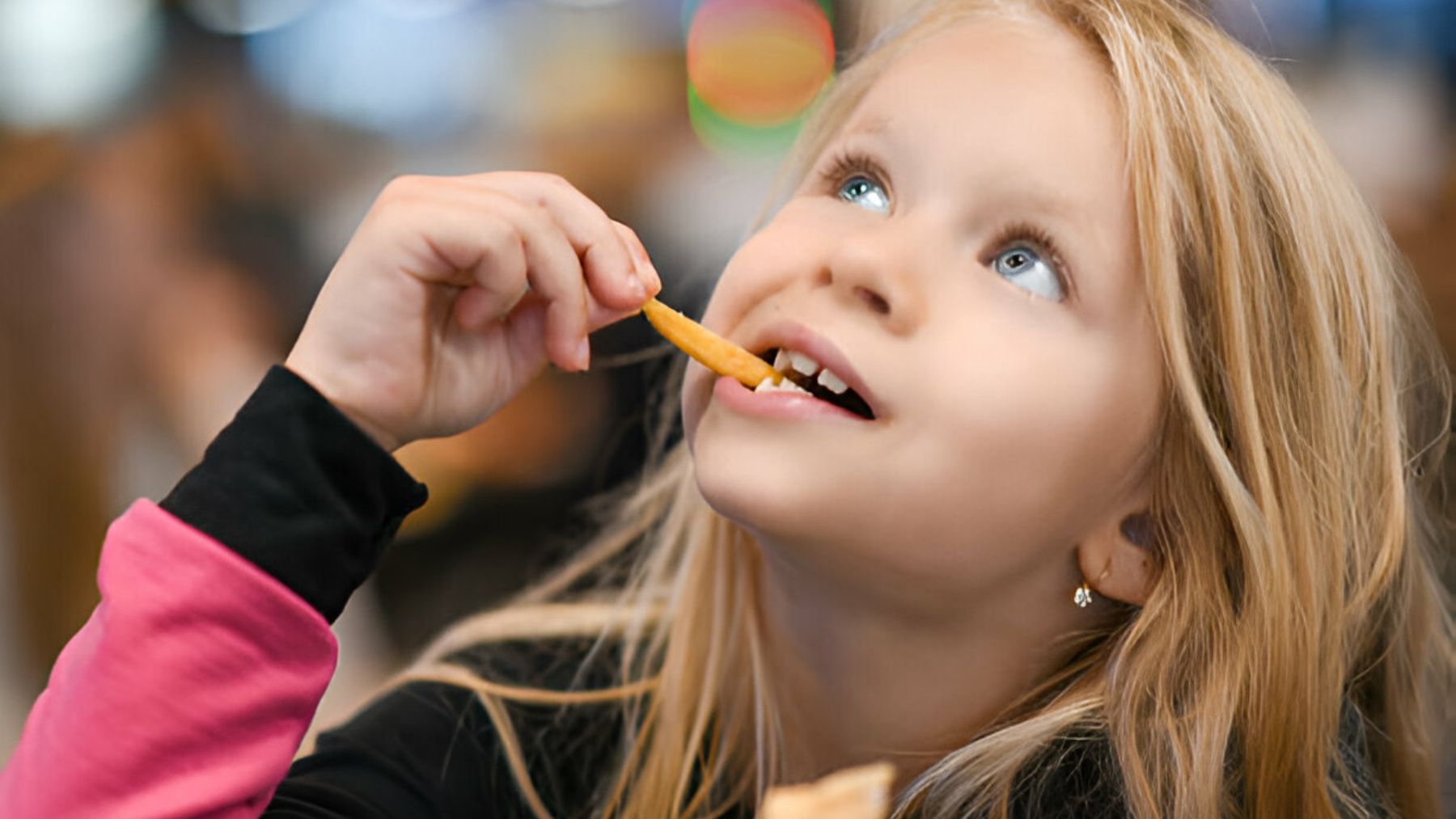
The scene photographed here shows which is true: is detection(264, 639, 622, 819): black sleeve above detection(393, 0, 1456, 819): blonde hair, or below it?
below

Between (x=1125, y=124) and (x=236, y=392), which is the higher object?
(x=1125, y=124)

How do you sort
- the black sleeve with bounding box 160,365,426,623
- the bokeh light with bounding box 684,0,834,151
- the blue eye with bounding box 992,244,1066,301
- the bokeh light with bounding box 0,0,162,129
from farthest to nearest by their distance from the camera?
the bokeh light with bounding box 684,0,834,151
the bokeh light with bounding box 0,0,162,129
the blue eye with bounding box 992,244,1066,301
the black sleeve with bounding box 160,365,426,623

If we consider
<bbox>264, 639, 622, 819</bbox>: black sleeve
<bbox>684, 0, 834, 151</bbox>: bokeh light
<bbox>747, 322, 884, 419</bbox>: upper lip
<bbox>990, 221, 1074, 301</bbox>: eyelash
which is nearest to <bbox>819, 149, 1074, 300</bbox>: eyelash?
<bbox>990, 221, 1074, 301</bbox>: eyelash

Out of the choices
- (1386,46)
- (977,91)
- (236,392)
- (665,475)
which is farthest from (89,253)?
(1386,46)

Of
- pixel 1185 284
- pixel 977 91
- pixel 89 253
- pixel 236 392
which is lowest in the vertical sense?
pixel 236 392

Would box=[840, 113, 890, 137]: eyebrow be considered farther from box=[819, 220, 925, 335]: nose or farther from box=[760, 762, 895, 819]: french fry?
box=[760, 762, 895, 819]: french fry

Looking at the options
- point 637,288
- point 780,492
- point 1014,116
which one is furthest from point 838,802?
point 1014,116

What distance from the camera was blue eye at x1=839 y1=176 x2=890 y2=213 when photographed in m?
0.87

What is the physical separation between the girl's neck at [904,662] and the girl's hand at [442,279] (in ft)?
0.67

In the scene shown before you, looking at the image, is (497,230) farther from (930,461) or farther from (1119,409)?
(1119,409)

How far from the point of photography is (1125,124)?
824 mm

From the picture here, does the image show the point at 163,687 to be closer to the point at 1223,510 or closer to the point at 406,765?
the point at 406,765

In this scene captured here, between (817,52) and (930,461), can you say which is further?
(817,52)

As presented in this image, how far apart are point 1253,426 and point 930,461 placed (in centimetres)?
22
